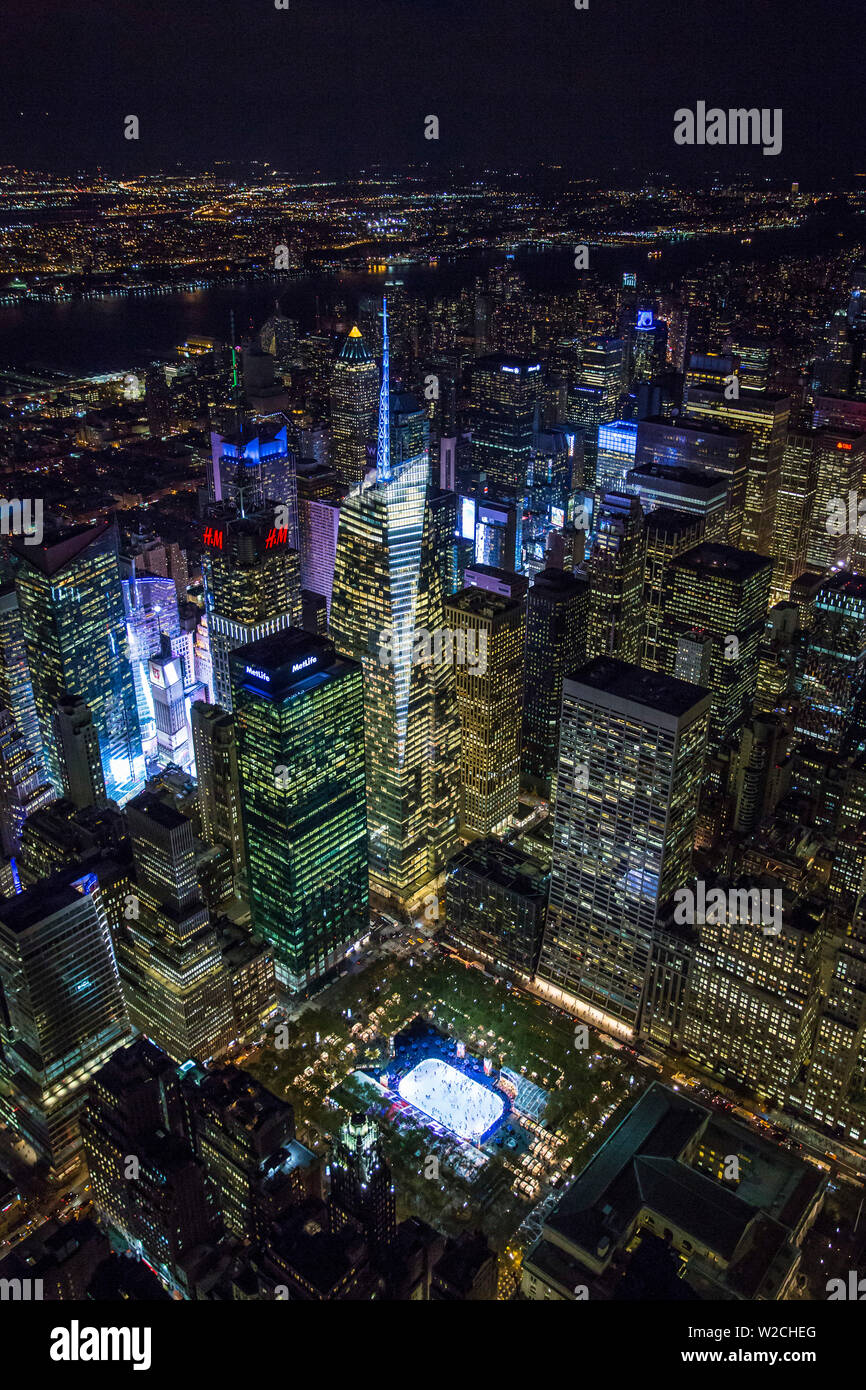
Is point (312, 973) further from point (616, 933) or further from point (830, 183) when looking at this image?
point (830, 183)

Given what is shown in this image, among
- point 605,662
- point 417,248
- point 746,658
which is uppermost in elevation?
point 417,248

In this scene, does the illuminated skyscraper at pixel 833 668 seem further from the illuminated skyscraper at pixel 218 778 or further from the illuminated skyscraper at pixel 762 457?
the illuminated skyscraper at pixel 218 778

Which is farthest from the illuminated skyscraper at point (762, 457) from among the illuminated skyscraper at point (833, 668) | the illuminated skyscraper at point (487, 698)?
the illuminated skyscraper at point (487, 698)

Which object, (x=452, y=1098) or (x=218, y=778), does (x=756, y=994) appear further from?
(x=218, y=778)

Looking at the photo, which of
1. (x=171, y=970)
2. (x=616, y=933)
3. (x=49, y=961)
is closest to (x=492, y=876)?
(x=616, y=933)

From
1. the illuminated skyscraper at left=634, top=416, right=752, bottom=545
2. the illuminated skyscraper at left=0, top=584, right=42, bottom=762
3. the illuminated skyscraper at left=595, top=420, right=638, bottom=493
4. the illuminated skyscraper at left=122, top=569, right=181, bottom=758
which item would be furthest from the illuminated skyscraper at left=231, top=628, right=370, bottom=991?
the illuminated skyscraper at left=595, top=420, right=638, bottom=493

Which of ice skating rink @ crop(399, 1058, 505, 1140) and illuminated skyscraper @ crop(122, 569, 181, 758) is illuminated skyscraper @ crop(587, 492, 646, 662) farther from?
ice skating rink @ crop(399, 1058, 505, 1140)
